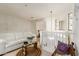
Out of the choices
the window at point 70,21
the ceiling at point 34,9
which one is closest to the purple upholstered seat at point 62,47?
the window at point 70,21

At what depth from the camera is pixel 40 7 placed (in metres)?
1.26

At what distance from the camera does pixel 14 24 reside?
4.37 feet

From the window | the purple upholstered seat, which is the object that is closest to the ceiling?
the window

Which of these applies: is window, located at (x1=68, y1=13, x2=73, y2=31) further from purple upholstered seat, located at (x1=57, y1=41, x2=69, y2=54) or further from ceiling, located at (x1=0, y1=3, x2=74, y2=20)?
purple upholstered seat, located at (x1=57, y1=41, x2=69, y2=54)

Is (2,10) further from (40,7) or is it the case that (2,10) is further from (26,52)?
(26,52)

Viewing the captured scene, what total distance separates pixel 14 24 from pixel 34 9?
31cm

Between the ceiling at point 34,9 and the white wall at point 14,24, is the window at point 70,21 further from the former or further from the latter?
the white wall at point 14,24

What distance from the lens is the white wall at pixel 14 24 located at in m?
1.30

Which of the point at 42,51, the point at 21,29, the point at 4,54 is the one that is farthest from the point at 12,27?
the point at 42,51

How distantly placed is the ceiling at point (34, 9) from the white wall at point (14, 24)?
61mm

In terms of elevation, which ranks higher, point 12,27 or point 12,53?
point 12,27

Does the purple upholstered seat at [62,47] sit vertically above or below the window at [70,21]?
below

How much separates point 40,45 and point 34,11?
1.40 feet

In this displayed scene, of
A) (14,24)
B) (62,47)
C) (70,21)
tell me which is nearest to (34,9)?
(14,24)
